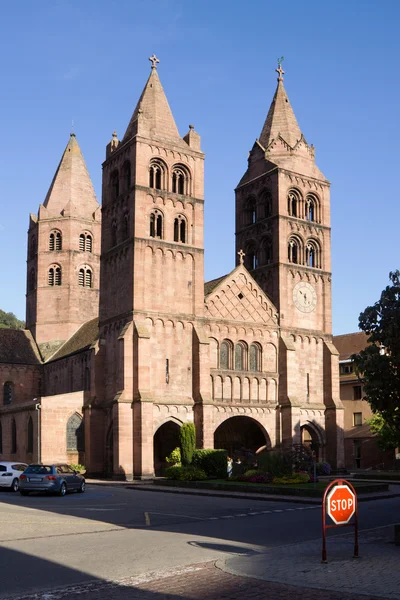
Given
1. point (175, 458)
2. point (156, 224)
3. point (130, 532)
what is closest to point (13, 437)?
point (175, 458)

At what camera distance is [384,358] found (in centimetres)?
1955

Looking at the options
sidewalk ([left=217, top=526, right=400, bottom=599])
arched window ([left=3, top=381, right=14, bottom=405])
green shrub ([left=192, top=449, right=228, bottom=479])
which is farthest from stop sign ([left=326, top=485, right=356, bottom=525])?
arched window ([left=3, top=381, right=14, bottom=405])

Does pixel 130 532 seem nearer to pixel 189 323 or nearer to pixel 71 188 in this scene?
pixel 189 323

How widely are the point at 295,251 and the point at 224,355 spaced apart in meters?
11.1

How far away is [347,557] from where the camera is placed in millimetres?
14109

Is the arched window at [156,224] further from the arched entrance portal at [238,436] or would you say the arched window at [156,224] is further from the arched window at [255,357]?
the arched entrance portal at [238,436]

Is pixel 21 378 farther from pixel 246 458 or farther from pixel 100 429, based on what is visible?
pixel 246 458

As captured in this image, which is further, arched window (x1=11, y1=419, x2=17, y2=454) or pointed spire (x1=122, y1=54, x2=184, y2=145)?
arched window (x1=11, y1=419, x2=17, y2=454)

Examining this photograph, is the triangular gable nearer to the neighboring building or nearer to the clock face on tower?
the clock face on tower

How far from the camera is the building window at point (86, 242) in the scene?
70375mm

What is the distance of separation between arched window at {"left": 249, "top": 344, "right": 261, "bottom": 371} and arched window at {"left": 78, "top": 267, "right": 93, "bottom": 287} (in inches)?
896

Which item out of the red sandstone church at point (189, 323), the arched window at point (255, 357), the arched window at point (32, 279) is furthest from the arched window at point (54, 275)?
the arched window at point (255, 357)

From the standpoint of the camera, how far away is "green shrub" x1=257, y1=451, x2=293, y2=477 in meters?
36.4

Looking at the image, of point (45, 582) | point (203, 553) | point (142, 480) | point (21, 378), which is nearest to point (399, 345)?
point (203, 553)
